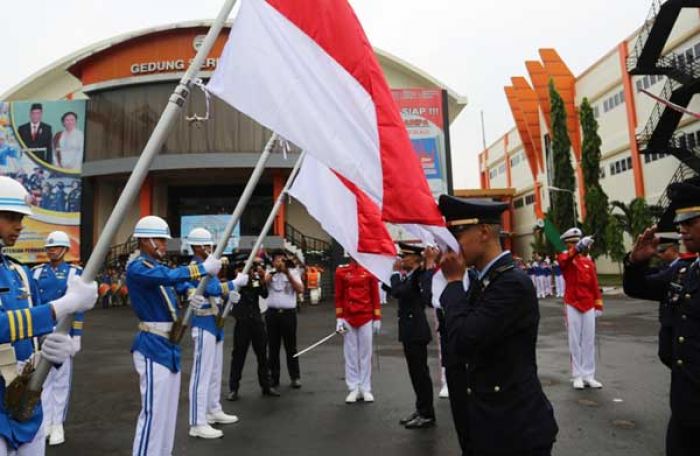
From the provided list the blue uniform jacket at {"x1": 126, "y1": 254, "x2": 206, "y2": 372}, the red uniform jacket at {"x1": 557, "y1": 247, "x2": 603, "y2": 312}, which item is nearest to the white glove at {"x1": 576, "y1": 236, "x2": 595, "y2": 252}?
the red uniform jacket at {"x1": 557, "y1": 247, "x2": 603, "y2": 312}

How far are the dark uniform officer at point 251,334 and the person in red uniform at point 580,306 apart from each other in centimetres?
442

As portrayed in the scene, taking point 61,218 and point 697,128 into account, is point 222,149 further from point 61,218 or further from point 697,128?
point 697,128

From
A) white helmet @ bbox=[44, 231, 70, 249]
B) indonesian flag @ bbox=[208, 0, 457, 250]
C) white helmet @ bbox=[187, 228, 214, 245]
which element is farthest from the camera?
white helmet @ bbox=[187, 228, 214, 245]

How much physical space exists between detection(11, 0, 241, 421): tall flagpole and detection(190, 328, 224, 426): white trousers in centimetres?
295

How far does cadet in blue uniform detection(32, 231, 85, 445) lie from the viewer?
5.08 m

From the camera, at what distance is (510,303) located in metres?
2.21

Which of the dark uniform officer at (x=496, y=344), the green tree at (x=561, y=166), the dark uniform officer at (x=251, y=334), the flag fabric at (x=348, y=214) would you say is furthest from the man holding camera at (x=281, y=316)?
the green tree at (x=561, y=166)

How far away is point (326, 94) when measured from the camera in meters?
3.07

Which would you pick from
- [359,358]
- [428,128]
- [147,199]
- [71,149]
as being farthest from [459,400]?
[71,149]

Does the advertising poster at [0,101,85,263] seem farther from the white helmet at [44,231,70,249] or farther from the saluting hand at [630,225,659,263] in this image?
the saluting hand at [630,225,659,263]

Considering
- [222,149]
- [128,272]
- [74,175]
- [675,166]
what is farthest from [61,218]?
[675,166]

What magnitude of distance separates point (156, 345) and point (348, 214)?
209 centimetres

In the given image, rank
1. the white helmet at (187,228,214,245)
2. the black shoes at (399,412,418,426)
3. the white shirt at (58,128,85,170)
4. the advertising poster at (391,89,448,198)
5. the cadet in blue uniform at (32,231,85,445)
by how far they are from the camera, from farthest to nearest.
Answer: the white shirt at (58,128,85,170) → the advertising poster at (391,89,448,198) → the white helmet at (187,228,214,245) → the black shoes at (399,412,418,426) → the cadet in blue uniform at (32,231,85,445)

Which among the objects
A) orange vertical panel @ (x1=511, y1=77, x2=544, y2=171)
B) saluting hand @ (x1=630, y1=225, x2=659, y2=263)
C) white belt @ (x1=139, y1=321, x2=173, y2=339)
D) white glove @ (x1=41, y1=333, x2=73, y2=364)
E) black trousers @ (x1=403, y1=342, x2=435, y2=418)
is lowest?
black trousers @ (x1=403, y1=342, x2=435, y2=418)
